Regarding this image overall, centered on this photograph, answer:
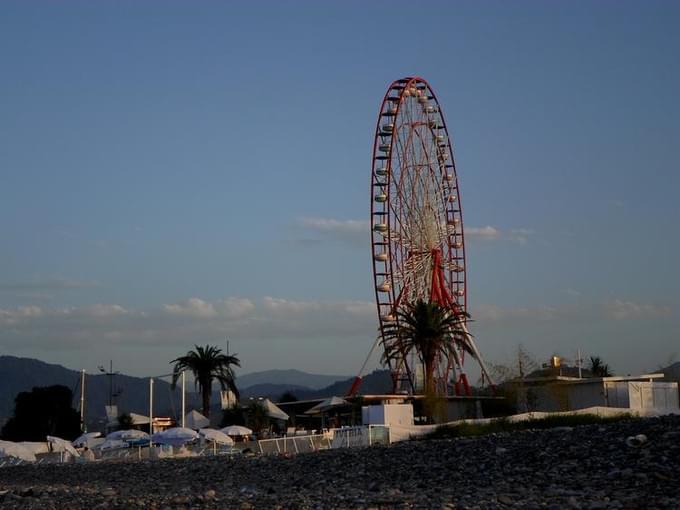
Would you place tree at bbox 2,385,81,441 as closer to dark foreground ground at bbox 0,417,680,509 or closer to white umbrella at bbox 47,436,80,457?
white umbrella at bbox 47,436,80,457

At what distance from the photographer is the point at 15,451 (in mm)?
52000

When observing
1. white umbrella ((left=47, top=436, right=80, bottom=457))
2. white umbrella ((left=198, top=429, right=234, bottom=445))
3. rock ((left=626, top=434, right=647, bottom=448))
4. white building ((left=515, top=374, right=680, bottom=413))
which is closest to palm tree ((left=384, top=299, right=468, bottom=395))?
white building ((left=515, top=374, right=680, bottom=413))

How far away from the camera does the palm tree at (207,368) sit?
207 ft

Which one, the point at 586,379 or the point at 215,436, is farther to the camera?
the point at 586,379

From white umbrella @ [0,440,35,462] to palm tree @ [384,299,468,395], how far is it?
17657 mm

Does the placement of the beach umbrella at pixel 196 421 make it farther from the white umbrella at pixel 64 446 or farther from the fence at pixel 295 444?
the fence at pixel 295 444

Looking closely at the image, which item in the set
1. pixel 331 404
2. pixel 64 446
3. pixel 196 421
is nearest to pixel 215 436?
pixel 64 446

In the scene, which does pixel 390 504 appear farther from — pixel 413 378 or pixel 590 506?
pixel 413 378

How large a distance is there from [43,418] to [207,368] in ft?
81.1

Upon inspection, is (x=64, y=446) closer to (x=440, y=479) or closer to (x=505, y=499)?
(x=440, y=479)

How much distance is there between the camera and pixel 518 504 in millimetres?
18141

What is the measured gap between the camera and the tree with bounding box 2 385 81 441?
272ft

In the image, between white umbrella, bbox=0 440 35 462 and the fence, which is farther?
white umbrella, bbox=0 440 35 462

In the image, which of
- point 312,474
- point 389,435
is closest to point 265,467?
point 312,474
